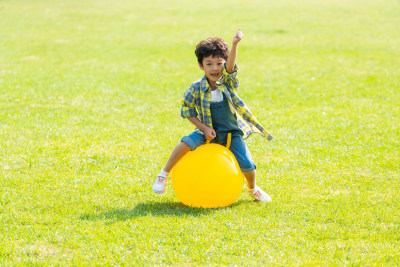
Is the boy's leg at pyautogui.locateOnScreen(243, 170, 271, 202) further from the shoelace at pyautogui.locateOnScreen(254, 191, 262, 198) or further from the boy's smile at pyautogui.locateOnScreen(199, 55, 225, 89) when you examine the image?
the boy's smile at pyautogui.locateOnScreen(199, 55, 225, 89)

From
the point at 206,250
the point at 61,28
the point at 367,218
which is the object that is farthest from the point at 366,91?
the point at 61,28

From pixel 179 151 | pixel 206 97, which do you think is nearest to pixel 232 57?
pixel 206 97

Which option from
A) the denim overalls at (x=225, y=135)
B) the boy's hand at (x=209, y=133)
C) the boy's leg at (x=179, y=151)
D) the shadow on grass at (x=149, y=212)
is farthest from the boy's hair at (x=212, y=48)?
the shadow on grass at (x=149, y=212)

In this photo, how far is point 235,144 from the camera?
18.9 ft

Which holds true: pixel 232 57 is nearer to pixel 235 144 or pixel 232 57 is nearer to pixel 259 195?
pixel 235 144

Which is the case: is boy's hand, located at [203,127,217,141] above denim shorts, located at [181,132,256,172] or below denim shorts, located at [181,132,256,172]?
above

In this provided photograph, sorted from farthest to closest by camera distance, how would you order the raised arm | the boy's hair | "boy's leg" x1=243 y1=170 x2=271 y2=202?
"boy's leg" x1=243 y1=170 x2=271 y2=202 < the boy's hair < the raised arm

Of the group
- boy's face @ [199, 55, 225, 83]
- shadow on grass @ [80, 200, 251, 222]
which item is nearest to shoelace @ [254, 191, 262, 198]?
shadow on grass @ [80, 200, 251, 222]

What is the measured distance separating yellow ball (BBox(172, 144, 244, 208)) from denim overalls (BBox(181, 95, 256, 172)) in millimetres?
146

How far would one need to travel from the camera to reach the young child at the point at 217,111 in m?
5.54

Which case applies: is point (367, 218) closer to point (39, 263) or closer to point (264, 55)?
point (39, 263)

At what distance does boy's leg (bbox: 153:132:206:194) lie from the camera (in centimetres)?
568

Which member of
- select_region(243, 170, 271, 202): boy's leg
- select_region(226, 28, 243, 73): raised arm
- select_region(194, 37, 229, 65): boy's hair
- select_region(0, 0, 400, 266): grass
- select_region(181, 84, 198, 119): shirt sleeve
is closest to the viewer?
select_region(0, 0, 400, 266): grass

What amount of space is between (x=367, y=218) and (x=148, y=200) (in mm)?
2153
